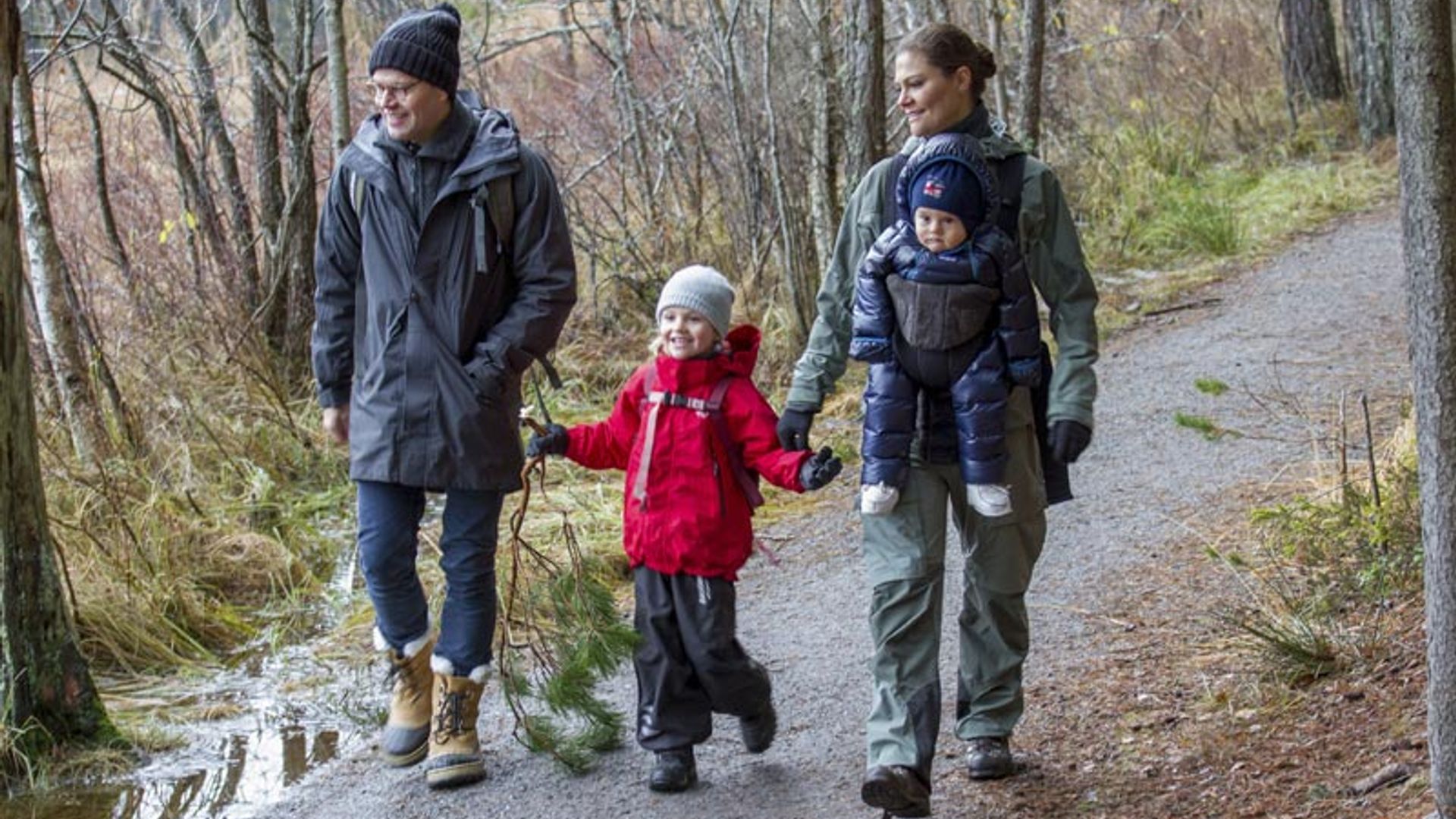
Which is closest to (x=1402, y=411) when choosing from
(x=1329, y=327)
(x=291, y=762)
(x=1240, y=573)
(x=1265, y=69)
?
(x=1240, y=573)

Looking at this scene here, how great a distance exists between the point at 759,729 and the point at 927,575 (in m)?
0.90

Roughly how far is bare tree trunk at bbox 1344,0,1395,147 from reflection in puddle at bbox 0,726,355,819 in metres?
11.6

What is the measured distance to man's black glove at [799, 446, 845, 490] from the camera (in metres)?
4.52

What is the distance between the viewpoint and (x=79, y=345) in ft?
27.4

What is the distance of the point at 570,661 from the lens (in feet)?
16.7

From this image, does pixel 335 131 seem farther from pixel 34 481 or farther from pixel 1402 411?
pixel 1402 411

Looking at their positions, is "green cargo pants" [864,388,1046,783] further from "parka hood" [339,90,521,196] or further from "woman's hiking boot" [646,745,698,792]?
"parka hood" [339,90,521,196]

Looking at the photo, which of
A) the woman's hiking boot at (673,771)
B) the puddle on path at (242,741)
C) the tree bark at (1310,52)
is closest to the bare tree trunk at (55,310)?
the puddle on path at (242,741)

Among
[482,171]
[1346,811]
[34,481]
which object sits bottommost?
[1346,811]

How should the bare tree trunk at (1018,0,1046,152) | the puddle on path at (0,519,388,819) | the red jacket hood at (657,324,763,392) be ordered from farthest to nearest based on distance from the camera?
1. the bare tree trunk at (1018,0,1046,152)
2. the puddle on path at (0,519,388,819)
3. the red jacket hood at (657,324,763,392)


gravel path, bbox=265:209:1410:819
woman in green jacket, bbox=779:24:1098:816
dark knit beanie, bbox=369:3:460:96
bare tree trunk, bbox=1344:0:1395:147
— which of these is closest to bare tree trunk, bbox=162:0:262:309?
gravel path, bbox=265:209:1410:819

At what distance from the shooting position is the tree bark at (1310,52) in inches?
650

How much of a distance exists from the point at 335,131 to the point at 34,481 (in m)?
3.12

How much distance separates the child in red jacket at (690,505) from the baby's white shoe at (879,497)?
0.35 meters
